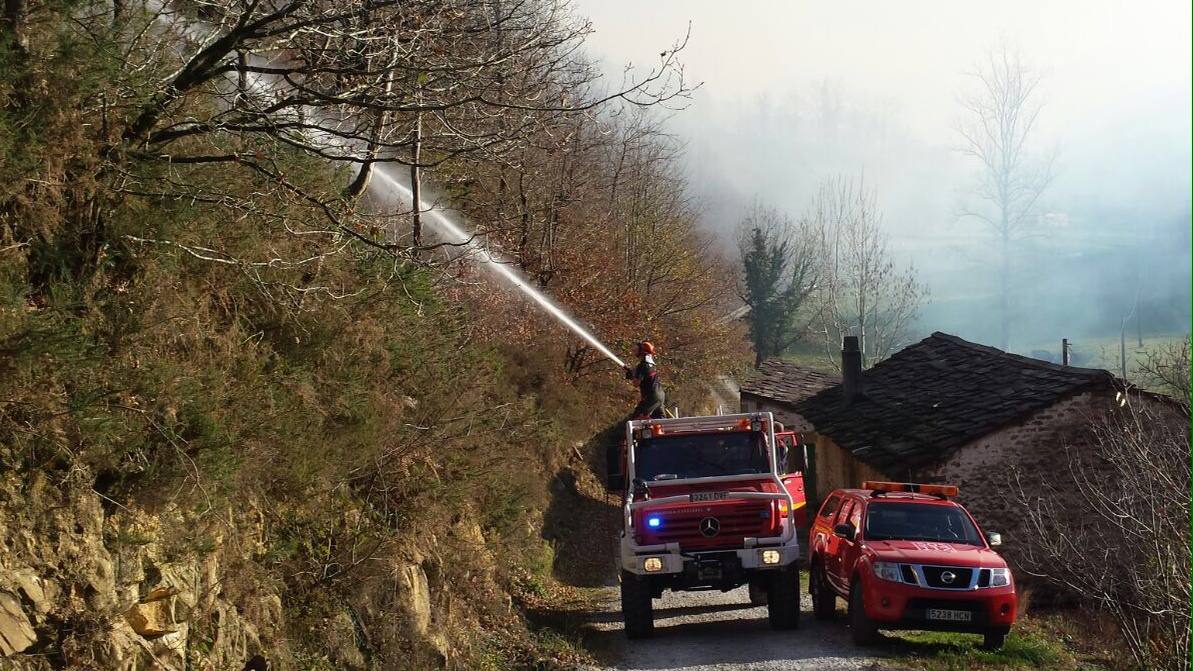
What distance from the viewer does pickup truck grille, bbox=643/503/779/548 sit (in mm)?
13734

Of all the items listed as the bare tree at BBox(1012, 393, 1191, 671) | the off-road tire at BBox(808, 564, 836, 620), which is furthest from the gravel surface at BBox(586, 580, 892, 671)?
the bare tree at BBox(1012, 393, 1191, 671)

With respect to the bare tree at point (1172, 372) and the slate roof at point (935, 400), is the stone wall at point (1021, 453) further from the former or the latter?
the bare tree at point (1172, 372)

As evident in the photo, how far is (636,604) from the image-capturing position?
13.9m

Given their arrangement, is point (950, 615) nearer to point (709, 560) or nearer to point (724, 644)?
point (724, 644)

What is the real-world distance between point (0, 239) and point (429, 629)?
18.0 ft

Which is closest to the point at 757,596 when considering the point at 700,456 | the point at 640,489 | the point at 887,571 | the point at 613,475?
the point at 700,456

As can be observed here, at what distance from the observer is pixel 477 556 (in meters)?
13.3

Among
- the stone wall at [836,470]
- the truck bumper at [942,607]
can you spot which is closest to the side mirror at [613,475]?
the truck bumper at [942,607]

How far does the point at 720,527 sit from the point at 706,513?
250 mm

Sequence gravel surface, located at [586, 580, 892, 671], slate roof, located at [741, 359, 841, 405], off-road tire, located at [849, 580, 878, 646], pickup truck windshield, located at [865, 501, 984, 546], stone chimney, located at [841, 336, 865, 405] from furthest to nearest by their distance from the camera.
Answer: slate roof, located at [741, 359, 841, 405]
stone chimney, located at [841, 336, 865, 405]
pickup truck windshield, located at [865, 501, 984, 546]
off-road tire, located at [849, 580, 878, 646]
gravel surface, located at [586, 580, 892, 671]

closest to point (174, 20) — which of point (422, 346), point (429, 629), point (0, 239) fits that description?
point (0, 239)

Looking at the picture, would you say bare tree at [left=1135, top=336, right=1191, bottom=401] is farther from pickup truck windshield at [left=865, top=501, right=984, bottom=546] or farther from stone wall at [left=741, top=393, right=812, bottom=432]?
pickup truck windshield at [left=865, top=501, right=984, bottom=546]

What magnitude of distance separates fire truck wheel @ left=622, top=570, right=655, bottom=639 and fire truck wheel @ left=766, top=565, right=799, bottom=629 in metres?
1.63

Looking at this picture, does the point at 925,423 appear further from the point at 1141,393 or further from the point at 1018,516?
the point at 1141,393
